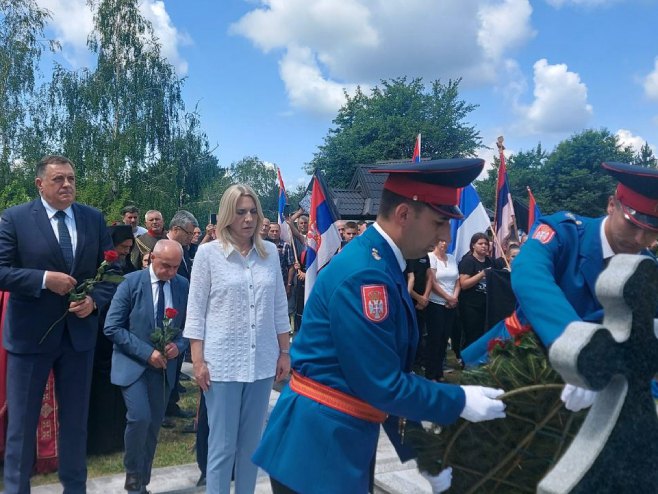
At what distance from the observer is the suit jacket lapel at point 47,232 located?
159 inches

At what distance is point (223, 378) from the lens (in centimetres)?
387

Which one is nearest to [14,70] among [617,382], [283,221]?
[283,221]

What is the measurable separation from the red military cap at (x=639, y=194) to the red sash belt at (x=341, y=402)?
1367 mm

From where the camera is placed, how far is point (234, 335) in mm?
3947

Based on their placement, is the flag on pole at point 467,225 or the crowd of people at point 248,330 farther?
the flag on pole at point 467,225

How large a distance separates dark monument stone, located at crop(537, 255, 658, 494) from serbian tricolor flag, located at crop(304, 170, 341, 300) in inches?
271

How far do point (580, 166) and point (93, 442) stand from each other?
2084 inches

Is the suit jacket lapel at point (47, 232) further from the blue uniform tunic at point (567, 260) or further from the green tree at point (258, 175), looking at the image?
the green tree at point (258, 175)

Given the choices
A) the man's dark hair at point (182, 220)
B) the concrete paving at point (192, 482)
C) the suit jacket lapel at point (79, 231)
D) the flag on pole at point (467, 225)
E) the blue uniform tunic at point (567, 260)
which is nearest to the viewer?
the blue uniform tunic at point (567, 260)

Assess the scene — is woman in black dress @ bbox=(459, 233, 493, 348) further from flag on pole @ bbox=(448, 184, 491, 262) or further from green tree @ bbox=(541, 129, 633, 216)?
green tree @ bbox=(541, 129, 633, 216)

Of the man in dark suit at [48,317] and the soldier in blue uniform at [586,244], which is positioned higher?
the soldier in blue uniform at [586,244]

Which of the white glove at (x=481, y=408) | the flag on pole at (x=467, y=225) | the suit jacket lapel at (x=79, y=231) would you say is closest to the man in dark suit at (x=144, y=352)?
the suit jacket lapel at (x=79, y=231)

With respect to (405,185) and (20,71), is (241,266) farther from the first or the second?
(20,71)

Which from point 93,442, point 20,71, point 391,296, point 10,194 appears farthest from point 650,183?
point 20,71
